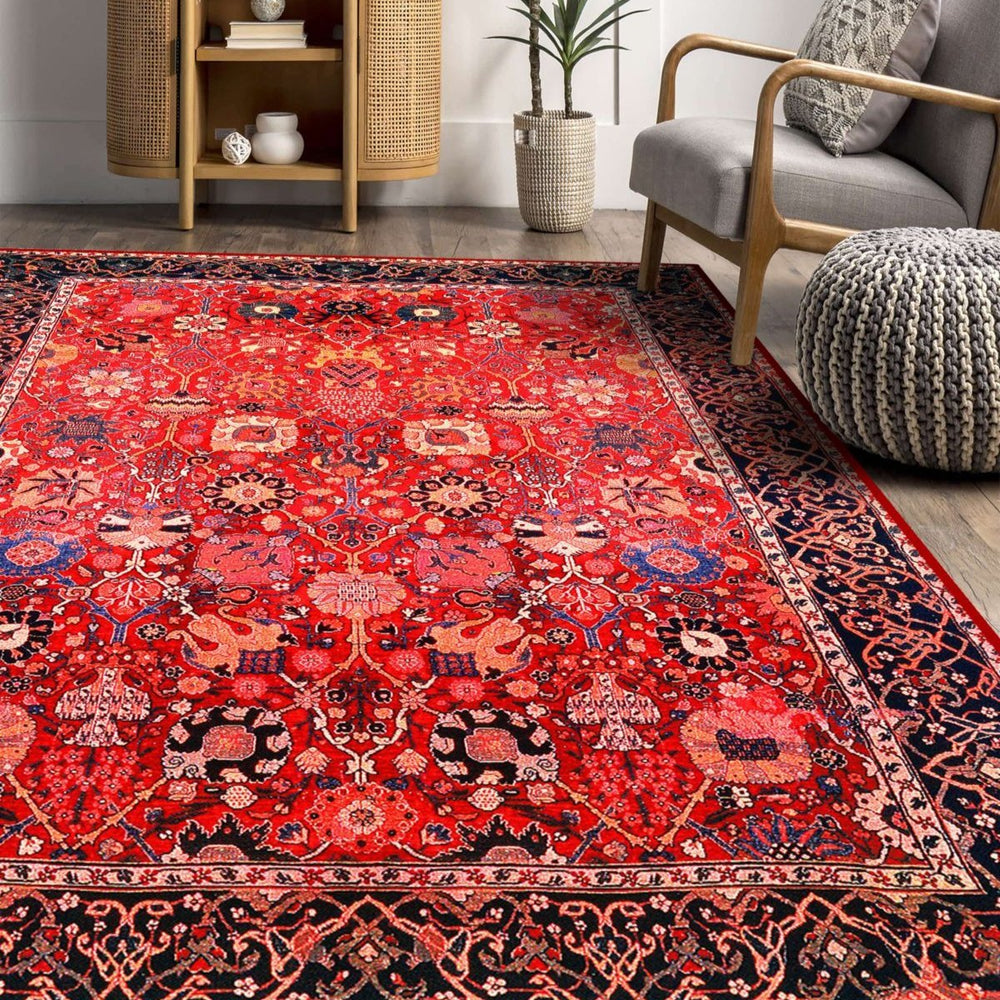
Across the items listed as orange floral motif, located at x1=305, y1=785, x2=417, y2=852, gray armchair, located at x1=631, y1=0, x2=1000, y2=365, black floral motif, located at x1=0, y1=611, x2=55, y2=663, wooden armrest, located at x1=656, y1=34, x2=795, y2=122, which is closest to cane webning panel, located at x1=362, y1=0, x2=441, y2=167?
wooden armrest, located at x1=656, y1=34, x2=795, y2=122

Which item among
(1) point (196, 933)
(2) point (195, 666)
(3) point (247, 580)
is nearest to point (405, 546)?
(3) point (247, 580)

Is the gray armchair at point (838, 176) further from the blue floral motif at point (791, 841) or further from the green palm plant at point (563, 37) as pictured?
the blue floral motif at point (791, 841)

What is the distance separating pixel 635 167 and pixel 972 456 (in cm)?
156

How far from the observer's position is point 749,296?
9.89ft

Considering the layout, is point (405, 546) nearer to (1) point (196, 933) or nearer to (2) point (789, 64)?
(1) point (196, 933)

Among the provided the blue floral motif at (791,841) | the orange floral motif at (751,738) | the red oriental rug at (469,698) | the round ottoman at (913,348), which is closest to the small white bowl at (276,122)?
the red oriental rug at (469,698)

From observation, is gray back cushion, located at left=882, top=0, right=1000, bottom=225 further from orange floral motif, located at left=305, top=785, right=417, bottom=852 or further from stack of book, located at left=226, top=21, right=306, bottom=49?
orange floral motif, located at left=305, top=785, right=417, bottom=852

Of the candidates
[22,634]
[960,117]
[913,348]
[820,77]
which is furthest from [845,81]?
[22,634]

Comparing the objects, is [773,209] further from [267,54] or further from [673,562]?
[267,54]

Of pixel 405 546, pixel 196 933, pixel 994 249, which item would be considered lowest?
pixel 196 933

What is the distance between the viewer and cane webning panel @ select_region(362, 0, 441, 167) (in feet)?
13.5

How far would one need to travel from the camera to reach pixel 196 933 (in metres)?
1.31

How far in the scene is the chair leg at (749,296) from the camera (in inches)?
118

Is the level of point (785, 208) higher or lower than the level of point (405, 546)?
higher
